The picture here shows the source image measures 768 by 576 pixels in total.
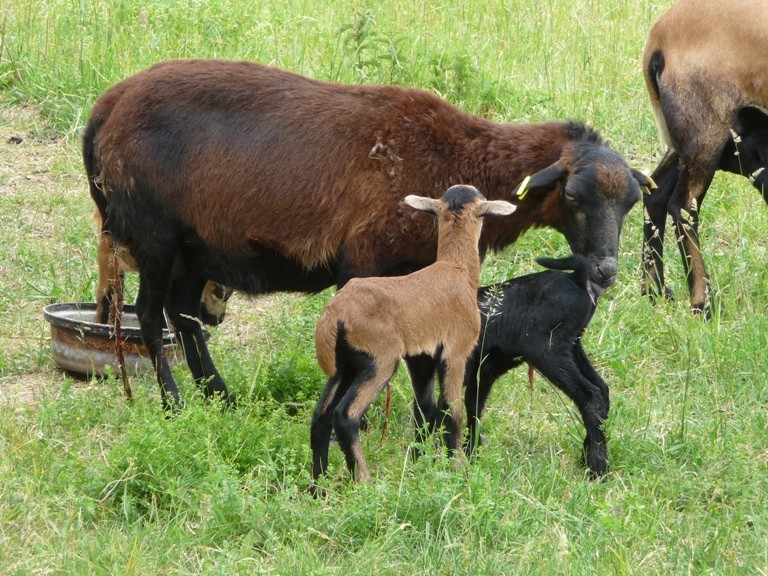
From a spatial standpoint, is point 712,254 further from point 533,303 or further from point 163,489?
point 163,489

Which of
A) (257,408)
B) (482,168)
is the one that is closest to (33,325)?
(257,408)

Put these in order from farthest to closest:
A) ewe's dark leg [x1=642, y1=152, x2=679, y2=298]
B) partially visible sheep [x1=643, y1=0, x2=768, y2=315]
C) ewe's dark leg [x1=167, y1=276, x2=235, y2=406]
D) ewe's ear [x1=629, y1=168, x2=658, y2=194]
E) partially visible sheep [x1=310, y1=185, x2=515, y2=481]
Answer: ewe's dark leg [x1=642, y1=152, x2=679, y2=298] < partially visible sheep [x1=643, y1=0, x2=768, y2=315] < ewe's dark leg [x1=167, y1=276, x2=235, y2=406] < ewe's ear [x1=629, y1=168, x2=658, y2=194] < partially visible sheep [x1=310, y1=185, x2=515, y2=481]

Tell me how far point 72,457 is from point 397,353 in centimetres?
163

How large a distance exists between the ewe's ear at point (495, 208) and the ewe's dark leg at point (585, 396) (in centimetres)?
73

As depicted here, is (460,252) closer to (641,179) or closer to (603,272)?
(603,272)

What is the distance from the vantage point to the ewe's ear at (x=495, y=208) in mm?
5832

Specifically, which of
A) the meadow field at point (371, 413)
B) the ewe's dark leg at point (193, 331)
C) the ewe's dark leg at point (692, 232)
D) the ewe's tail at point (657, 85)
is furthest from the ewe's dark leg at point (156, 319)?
the ewe's tail at point (657, 85)

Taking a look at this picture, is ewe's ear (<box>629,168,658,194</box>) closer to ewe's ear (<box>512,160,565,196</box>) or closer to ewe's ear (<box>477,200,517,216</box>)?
ewe's ear (<box>512,160,565,196</box>)

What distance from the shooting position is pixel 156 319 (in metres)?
6.91

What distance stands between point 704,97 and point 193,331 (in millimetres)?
3766

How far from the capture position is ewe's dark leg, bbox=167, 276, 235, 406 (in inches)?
274

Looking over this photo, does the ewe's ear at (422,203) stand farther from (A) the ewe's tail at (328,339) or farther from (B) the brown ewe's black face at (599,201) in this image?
(B) the brown ewe's black face at (599,201)

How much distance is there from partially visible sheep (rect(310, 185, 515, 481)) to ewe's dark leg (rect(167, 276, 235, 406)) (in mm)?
1410

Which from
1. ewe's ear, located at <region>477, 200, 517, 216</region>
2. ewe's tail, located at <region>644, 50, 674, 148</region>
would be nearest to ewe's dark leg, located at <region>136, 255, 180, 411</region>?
ewe's ear, located at <region>477, 200, 517, 216</region>
